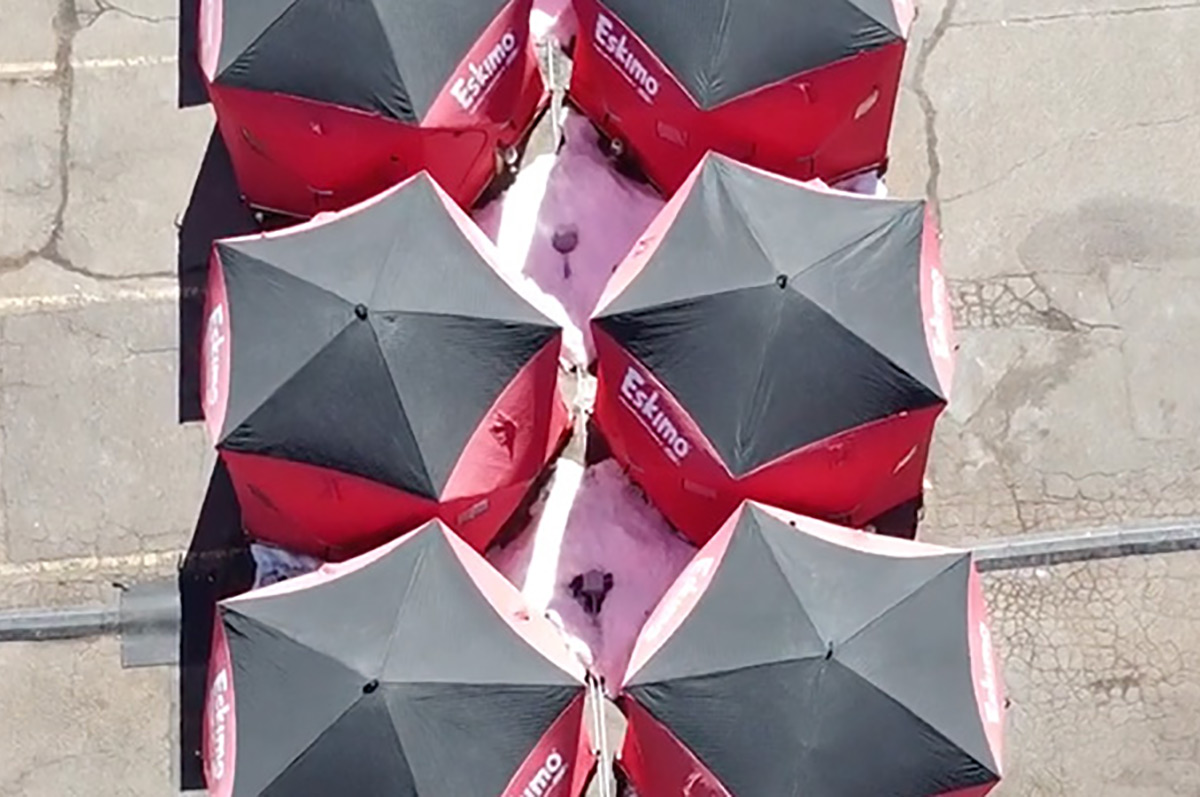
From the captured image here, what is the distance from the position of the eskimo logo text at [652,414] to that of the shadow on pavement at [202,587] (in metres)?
2.12

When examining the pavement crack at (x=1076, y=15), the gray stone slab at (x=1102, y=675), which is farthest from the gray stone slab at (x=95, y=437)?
the pavement crack at (x=1076, y=15)

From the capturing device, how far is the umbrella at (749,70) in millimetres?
6887

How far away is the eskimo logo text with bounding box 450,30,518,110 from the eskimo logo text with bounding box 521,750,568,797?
9.33 feet

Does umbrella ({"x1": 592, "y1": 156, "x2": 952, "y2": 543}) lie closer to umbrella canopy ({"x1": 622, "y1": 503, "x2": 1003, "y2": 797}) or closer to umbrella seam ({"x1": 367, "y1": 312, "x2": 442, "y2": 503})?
umbrella canopy ({"x1": 622, "y1": 503, "x2": 1003, "y2": 797})

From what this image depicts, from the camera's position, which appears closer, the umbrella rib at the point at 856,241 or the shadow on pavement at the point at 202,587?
the umbrella rib at the point at 856,241

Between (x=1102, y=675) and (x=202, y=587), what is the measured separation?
434 cm

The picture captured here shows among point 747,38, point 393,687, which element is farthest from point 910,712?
point 747,38

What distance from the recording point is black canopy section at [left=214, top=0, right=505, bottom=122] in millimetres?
6820

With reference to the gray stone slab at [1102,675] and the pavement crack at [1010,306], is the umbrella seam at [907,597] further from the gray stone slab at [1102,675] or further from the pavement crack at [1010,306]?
the pavement crack at [1010,306]

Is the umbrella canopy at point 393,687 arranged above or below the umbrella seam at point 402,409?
below

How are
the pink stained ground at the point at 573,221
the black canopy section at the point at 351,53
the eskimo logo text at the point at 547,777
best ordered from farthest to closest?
the pink stained ground at the point at 573,221
the black canopy section at the point at 351,53
the eskimo logo text at the point at 547,777

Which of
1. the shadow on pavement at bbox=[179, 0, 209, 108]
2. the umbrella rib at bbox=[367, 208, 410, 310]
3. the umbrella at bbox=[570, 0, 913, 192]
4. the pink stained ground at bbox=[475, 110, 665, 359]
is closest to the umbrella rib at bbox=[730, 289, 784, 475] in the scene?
the umbrella at bbox=[570, 0, 913, 192]

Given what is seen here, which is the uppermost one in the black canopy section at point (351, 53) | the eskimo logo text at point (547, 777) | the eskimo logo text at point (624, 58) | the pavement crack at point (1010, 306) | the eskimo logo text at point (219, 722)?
the eskimo logo text at point (624, 58)

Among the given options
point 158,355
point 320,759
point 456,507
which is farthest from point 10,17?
point 320,759
